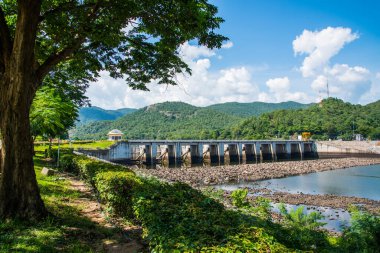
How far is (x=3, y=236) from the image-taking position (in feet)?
20.1

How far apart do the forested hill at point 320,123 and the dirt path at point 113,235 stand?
9756 cm

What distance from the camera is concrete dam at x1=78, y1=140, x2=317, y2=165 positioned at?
187 ft

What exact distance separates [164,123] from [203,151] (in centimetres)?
9791

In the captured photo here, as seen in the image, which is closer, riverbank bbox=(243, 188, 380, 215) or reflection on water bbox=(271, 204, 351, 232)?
reflection on water bbox=(271, 204, 351, 232)

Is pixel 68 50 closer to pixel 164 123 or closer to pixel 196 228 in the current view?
pixel 196 228

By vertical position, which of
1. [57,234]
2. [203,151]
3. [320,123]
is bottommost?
[203,151]

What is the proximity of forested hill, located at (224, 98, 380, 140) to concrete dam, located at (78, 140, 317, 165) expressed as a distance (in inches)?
937

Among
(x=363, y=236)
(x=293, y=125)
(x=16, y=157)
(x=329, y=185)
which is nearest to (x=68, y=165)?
(x=16, y=157)

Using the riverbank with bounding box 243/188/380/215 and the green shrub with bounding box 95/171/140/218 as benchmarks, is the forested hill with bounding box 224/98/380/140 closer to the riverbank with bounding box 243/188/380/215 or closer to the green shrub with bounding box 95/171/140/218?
the riverbank with bounding box 243/188/380/215

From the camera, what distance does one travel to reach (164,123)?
→ 16700cm

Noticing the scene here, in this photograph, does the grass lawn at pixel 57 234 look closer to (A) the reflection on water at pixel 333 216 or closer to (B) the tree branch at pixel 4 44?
(B) the tree branch at pixel 4 44

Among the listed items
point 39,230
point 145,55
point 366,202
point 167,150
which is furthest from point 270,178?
point 39,230

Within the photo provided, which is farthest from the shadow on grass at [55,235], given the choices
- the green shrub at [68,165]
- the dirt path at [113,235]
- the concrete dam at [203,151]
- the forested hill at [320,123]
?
the forested hill at [320,123]

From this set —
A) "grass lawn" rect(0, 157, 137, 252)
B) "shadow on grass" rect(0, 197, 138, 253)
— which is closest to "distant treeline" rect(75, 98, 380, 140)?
"grass lawn" rect(0, 157, 137, 252)
